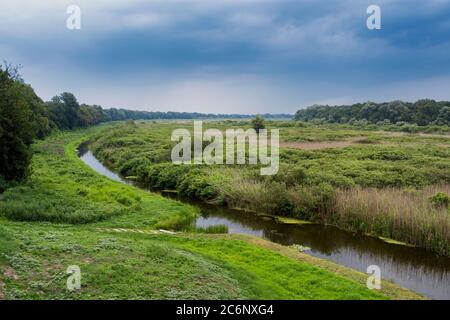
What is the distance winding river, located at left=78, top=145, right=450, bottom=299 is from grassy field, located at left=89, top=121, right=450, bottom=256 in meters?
0.95

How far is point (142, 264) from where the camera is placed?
1256 cm

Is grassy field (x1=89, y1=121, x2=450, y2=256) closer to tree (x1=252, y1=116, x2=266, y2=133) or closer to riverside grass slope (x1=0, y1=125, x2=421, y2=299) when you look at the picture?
riverside grass slope (x1=0, y1=125, x2=421, y2=299)

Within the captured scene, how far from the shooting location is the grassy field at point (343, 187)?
20.7 m

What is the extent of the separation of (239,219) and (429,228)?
37.5ft

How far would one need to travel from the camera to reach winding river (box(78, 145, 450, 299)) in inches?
640

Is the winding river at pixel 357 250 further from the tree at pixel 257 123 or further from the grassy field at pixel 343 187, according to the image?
the tree at pixel 257 123

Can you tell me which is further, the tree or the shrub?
the tree

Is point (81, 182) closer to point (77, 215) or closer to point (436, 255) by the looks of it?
point (77, 215)

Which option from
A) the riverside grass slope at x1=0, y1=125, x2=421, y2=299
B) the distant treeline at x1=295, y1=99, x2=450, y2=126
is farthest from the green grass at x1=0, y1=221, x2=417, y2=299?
the distant treeline at x1=295, y1=99, x2=450, y2=126

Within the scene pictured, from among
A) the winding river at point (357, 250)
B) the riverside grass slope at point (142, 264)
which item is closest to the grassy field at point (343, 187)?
the winding river at point (357, 250)

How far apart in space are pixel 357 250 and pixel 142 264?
11958 mm

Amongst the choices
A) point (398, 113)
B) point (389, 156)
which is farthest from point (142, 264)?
point (398, 113)

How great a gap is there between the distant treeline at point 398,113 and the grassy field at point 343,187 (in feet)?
194
